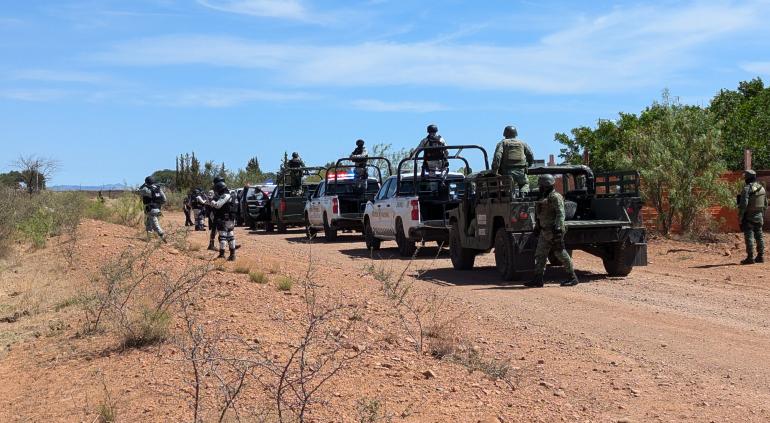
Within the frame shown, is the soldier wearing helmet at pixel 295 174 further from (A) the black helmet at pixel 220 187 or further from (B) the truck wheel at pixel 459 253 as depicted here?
(B) the truck wheel at pixel 459 253

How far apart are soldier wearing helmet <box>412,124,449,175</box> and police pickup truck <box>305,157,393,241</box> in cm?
499

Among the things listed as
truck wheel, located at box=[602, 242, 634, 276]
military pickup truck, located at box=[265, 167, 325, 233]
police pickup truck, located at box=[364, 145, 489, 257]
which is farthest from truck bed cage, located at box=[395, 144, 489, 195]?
military pickup truck, located at box=[265, 167, 325, 233]

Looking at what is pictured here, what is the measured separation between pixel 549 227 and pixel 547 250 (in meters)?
0.36

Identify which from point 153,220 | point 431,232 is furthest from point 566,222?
point 153,220

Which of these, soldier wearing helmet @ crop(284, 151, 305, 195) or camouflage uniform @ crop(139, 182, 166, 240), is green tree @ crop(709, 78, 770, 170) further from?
camouflage uniform @ crop(139, 182, 166, 240)

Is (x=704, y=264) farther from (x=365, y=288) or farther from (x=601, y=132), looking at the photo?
(x=601, y=132)

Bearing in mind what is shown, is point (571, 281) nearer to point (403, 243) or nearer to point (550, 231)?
point (550, 231)

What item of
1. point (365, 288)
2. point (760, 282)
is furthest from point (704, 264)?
point (365, 288)

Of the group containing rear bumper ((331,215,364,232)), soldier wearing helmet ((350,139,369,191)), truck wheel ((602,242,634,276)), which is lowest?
truck wheel ((602,242,634,276))

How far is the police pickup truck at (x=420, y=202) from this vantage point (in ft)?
59.2

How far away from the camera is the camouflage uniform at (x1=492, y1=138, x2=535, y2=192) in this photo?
14.8 metres

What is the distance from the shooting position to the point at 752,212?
667 inches

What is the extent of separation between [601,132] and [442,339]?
1125 inches

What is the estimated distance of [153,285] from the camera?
12.5 meters
